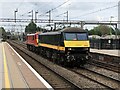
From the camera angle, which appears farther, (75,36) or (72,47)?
(75,36)

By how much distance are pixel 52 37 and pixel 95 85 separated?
12450 mm

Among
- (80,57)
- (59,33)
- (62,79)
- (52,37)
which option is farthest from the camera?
(52,37)

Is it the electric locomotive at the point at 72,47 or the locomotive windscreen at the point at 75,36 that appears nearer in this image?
the electric locomotive at the point at 72,47

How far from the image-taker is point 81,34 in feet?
71.7

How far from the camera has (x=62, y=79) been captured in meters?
15.0

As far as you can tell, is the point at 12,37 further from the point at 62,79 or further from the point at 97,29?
the point at 62,79

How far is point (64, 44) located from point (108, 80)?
6429 millimetres

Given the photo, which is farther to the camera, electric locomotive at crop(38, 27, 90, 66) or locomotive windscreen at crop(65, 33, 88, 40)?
locomotive windscreen at crop(65, 33, 88, 40)

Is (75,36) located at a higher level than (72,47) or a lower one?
higher

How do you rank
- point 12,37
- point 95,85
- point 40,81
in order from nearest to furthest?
point 40,81, point 95,85, point 12,37

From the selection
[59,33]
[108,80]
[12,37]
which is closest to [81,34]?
[59,33]

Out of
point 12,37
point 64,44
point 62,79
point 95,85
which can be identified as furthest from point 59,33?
point 12,37

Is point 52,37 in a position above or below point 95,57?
above

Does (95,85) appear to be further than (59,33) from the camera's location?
No
